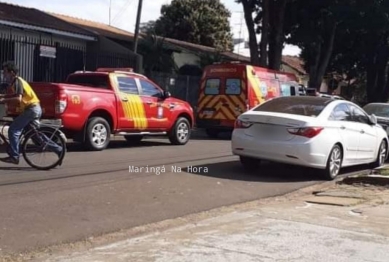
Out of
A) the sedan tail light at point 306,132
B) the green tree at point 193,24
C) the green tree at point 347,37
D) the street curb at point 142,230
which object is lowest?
the street curb at point 142,230

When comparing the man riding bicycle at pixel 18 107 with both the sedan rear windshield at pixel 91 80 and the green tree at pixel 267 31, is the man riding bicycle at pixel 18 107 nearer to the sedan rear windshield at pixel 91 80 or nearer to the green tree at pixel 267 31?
the sedan rear windshield at pixel 91 80

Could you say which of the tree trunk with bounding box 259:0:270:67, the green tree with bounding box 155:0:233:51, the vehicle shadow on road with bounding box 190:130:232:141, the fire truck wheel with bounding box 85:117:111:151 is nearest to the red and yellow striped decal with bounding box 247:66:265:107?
the vehicle shadow on road with bounding box 190:130:232:141

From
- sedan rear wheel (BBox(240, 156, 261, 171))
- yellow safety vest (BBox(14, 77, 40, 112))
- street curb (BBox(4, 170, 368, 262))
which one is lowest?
street curb (BBox(4, 170, 368, 262))

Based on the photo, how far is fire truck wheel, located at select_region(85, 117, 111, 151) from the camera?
13.1m

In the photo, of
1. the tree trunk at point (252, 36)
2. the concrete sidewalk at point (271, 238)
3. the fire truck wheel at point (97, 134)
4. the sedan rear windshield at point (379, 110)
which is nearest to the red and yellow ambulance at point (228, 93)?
the sedan rear windshield at point (379, 110)

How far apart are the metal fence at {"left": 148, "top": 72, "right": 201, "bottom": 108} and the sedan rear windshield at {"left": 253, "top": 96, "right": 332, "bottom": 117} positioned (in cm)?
1509

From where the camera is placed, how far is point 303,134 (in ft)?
35.5

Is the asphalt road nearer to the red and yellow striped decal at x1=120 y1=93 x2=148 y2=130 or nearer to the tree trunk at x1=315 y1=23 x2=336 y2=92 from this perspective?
the red and yellow striped decal at x1=120 y1=93 x2=148 y2=130

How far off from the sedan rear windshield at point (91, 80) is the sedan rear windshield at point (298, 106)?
12.9 feet

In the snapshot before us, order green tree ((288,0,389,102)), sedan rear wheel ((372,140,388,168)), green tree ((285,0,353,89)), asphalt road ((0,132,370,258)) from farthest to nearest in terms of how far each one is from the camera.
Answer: green tree ((285,0,353,89))
green tree ((288,0,389,102))
sedan rear wheel ((372,140,388,168))
asphalt road ((0,132,370,258))

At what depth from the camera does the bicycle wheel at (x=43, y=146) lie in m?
10.3

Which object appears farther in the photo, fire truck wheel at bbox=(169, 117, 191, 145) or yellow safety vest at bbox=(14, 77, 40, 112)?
fire truck wheel at bbox=(169, 117, 191, 145)

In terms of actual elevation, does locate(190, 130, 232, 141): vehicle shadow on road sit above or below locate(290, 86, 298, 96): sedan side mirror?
below

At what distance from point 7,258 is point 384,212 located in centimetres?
514
